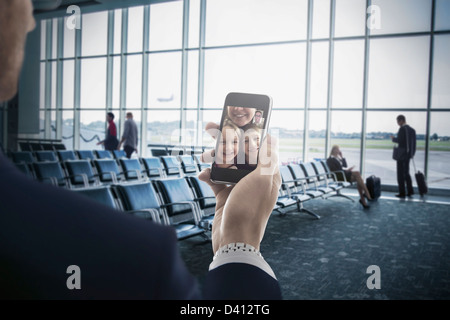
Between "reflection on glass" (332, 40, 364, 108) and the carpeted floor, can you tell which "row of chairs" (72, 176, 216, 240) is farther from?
"reflection on glass" (332, 40, 364, 108)

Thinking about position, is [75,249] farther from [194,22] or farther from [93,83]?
[93,83]

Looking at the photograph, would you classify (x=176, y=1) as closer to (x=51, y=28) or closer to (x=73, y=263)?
(x=51, y=28)

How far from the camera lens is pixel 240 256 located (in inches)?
22.0

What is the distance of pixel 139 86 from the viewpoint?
1211 centimetres

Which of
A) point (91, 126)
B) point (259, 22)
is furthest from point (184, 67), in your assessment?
point (91, 126)

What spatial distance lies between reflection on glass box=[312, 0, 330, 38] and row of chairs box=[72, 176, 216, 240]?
6.55 metres

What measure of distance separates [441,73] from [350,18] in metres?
2.48

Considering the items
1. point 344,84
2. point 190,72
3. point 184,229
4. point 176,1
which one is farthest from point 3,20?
point 176,1

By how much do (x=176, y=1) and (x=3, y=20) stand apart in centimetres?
1209

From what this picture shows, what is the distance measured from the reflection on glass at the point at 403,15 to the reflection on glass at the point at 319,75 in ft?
4.05

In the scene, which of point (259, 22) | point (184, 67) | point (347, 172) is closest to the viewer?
point (347, 172)

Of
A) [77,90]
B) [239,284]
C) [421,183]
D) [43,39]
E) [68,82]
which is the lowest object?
[421,183]

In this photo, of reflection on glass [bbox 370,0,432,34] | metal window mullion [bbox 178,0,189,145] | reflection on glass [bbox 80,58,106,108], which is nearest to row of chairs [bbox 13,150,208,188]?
metal window mullion [bbox 178,0,189,145]

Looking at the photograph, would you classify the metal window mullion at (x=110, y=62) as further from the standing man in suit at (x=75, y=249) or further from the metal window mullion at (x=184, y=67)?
the standing man in suit at (x=75, y=249)
